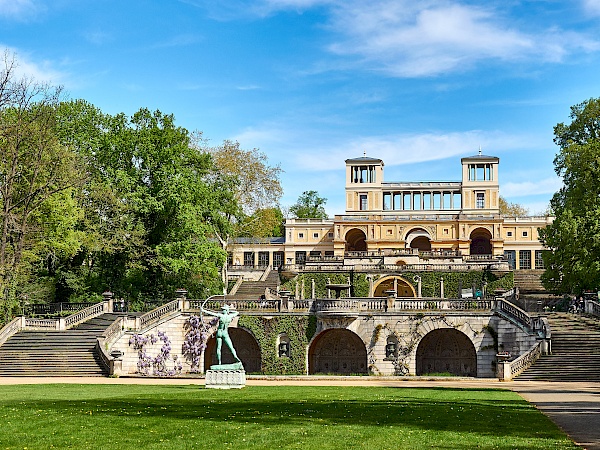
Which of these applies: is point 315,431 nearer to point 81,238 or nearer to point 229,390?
point 229,390

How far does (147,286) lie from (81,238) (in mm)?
5732

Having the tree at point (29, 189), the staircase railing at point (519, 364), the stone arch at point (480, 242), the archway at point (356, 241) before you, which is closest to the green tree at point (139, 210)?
the tree at point (29, 189)

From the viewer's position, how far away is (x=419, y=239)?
8969 centimetres

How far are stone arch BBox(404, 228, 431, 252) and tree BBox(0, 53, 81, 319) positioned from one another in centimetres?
4629

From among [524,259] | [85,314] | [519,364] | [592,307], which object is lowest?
[519,364]

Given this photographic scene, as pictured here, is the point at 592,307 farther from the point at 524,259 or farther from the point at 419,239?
the point at 419,239

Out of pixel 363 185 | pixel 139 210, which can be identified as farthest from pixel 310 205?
pixel 139 210

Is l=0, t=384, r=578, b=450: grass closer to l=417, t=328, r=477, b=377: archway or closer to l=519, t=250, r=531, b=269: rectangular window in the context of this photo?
l=417, t=328, r=477, b=377: archway

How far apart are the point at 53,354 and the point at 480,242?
5853cm

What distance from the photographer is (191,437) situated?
14.6 meters

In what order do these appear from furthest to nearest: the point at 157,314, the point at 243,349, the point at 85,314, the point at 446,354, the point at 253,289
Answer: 1. the point at 253,289
2. the point at 85,314
3. the point at 243,349
4. the point at 157,314
5. the point at 446,354

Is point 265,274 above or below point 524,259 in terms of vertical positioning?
below

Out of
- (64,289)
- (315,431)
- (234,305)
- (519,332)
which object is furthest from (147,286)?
(315,431)

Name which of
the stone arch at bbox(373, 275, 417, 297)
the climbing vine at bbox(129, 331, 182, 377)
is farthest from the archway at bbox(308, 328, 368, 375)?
the stone arch at bbox(373, 275, 417, 297)
